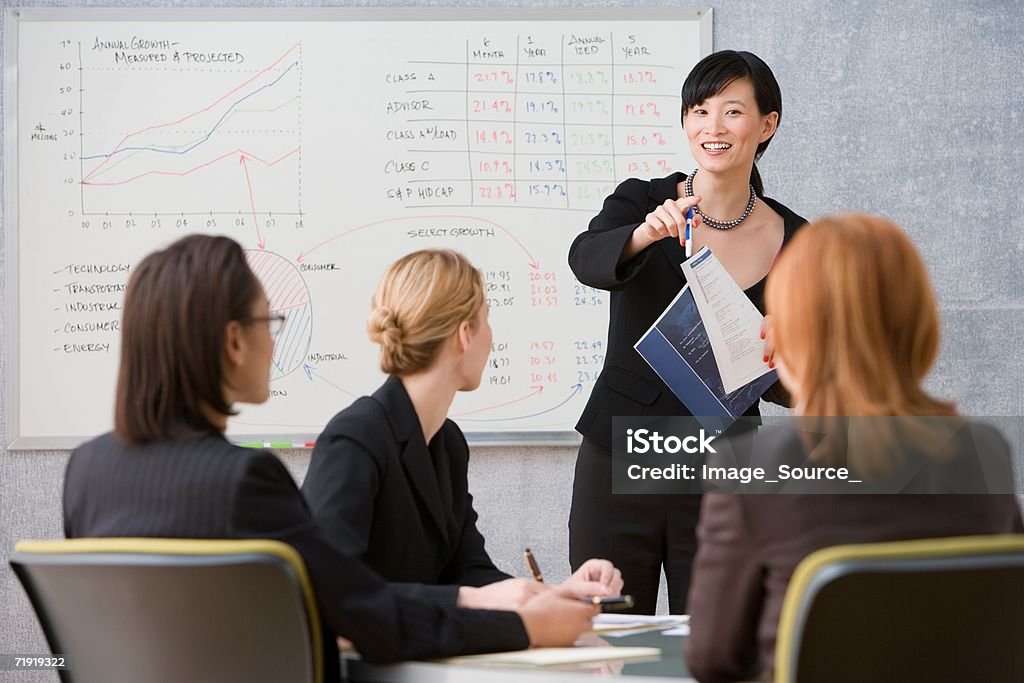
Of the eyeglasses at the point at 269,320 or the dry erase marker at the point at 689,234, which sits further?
the dry erase marker at the point at 689,234

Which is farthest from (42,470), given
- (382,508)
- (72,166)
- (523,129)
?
(382,508)

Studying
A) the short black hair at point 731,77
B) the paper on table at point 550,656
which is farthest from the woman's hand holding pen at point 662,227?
the paper on table at point 550,656

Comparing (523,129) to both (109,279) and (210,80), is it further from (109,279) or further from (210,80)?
(109,279)

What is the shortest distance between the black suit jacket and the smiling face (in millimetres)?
1202

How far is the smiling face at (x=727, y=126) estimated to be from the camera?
87.5 inches

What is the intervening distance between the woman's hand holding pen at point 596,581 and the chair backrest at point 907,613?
1.86ft

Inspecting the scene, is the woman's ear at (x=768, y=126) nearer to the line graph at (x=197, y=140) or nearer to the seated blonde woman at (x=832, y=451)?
the seated blonde woman at (x=832, y=451)

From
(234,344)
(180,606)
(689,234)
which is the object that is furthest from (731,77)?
(180,606)

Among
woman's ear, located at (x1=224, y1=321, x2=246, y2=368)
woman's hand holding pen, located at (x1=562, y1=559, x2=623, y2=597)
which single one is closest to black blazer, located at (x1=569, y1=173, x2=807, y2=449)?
woman's hand holding pen, located at (x1=562, y1=559, x2=623, y2=597)

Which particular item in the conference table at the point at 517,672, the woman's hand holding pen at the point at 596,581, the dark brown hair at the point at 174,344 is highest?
the dark brown hair at the point at 174,344

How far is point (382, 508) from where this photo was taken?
1560 mm

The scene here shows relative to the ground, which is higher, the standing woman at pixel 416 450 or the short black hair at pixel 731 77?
the short black hair at pixel 731 77

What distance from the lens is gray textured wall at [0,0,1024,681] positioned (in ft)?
10.5

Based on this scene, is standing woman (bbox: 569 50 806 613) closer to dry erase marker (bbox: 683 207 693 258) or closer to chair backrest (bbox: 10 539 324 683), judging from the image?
dry erase marker (bbox: 683 207 693 258)
